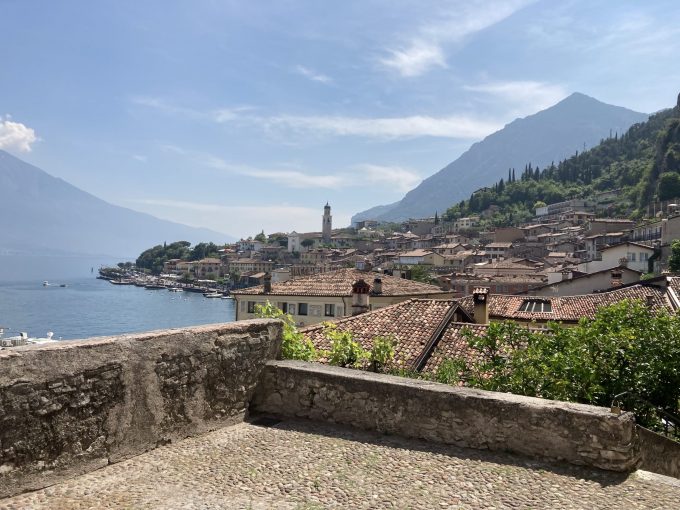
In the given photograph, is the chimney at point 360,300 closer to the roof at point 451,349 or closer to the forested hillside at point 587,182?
the roof at point 451,349

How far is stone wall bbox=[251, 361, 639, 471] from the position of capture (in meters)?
4.67

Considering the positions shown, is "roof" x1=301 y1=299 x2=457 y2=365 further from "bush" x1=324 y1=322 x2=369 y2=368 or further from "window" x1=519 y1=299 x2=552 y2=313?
"window" x1=519 y1=299 x2=552 y2=313

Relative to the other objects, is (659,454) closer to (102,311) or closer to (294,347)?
(294,347)

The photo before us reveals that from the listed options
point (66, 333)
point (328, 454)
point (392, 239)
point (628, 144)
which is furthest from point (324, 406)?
point (628, 144)

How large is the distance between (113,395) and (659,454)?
6043 millimetres

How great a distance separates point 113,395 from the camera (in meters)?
4.73

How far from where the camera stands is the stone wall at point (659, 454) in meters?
5.59

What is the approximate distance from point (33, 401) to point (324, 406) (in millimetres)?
2987

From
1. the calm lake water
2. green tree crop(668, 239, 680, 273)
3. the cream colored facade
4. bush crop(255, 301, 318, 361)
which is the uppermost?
green tree crop(668, 239, 680, 273)

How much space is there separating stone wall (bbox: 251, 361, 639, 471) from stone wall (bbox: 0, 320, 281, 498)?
524mm

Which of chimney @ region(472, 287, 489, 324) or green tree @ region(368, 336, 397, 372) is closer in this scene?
green tree @ region(368, 336, 397, 372)

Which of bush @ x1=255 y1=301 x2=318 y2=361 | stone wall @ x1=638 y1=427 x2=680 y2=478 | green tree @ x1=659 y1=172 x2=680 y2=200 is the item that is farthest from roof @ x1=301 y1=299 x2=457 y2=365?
green tree @ x1=659 y1=172 x2=680 y2=200

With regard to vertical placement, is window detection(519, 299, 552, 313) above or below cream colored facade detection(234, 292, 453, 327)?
above

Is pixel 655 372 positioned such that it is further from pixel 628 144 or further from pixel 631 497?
pixel 628 144
